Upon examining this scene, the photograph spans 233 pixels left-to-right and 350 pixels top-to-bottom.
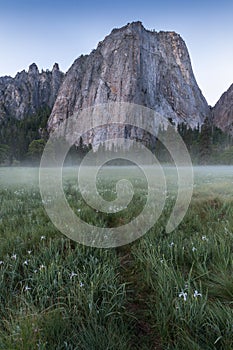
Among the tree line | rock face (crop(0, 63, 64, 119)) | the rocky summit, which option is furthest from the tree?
rock face (crop(0, 63, 64, 119))

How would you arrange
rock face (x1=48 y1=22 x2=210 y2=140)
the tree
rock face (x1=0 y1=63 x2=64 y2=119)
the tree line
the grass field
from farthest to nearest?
rock face (x1=0 y1=63 x2=64 y2=119) → rock face (x1=48 y1=22 x2=210 y2=140) → the tree → the tree line → the grass field

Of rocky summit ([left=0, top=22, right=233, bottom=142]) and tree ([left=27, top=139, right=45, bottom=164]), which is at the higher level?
rocky summit ([left=0, top=22, right=233, bottom=142])

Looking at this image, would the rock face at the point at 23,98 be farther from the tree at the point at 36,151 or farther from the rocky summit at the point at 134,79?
the tree at the point at 36,151

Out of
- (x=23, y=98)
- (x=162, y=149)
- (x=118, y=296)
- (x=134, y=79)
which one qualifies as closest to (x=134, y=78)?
(x=134, y=79)

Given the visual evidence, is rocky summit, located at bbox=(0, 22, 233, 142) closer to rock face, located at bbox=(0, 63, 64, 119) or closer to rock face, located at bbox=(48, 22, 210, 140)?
rock face, located at bbox=(48, 22, 210, 140)

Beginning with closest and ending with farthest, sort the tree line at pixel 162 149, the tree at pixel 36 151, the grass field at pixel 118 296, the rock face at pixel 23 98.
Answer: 1. the grass field at pixel 118 296
2. the tree line at pixel 162 149
3. the tree at pixel 36 151
4. the rock face at pixel 23 98

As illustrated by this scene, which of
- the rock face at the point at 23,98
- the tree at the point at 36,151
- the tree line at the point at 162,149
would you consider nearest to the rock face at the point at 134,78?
the rock face at the point at 23,98

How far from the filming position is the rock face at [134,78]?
146375 mm

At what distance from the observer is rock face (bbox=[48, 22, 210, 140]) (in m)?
146

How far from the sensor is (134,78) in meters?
144

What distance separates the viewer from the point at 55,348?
1.52m

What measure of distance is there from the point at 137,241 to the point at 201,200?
3.05m

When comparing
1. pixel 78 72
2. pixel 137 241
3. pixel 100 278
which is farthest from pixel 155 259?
pixel 78 72

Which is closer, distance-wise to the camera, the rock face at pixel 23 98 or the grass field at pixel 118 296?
the grass field at pixel 118 296
